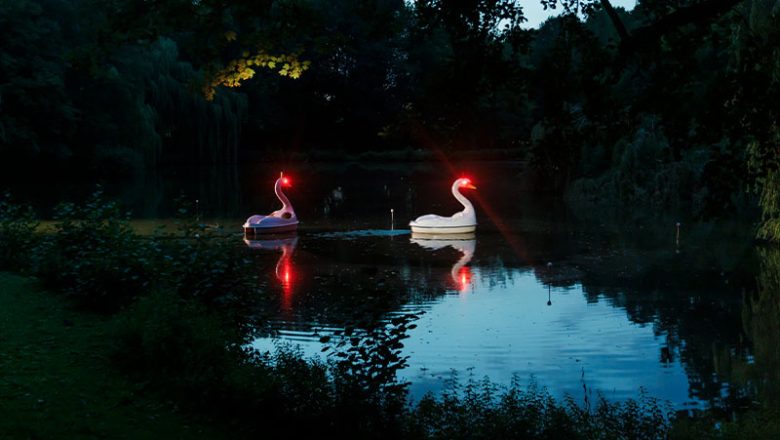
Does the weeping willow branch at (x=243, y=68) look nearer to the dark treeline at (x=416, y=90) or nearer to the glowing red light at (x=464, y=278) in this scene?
the dark treeline at (x=416, y=90)

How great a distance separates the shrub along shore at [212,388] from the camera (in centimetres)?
721

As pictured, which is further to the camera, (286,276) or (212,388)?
(286,276)

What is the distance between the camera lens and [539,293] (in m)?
15.7

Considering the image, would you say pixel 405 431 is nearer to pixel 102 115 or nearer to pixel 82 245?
pixel 82 245

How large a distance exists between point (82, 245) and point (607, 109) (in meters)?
8.45

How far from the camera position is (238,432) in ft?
23.8

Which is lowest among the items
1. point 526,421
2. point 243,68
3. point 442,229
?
point 526,421

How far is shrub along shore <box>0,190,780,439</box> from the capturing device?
23.7 ft

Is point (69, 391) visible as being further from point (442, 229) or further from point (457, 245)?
point (442, 229)

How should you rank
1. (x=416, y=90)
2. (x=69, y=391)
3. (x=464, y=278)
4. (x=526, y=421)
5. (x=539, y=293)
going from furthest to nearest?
(x=464, y=278) → (x=539, y=293) → (x=416, y=90) → (x=69, y=391) → (x=526, y=421)

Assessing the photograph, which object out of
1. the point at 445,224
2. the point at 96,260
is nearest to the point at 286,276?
the point at 96,260

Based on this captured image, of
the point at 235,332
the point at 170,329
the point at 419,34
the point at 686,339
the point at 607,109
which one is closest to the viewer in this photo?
the point at 607,109

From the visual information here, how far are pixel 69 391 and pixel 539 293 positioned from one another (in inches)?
376

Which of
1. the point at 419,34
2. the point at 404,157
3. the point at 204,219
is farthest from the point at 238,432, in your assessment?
the point at 404,157
